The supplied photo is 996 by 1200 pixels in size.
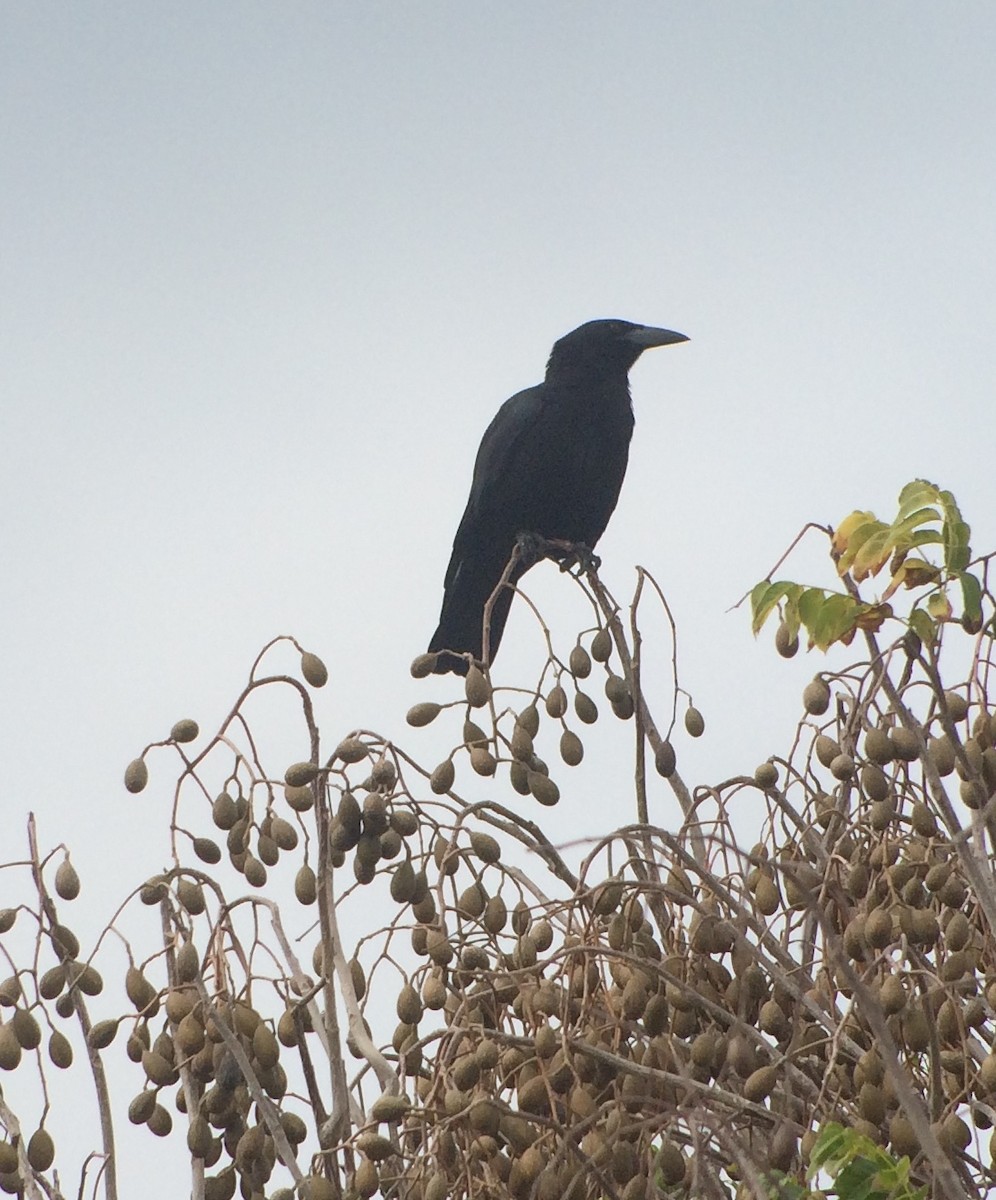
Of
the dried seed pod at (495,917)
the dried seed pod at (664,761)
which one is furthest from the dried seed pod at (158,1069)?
the dried seed pod at (664,761)

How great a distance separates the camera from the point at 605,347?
8227mm

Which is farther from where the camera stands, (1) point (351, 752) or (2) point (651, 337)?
(2) point (651, 337)

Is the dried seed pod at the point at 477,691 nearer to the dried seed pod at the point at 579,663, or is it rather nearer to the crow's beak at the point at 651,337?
the dried seed pod at the point at 579,663

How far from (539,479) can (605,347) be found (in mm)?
836

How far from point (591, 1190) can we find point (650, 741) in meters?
1.39

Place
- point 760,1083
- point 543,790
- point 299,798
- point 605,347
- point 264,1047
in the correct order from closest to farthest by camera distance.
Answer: point 760,1083
point 264,1047
point 299,798
point 543,790
point 605,347

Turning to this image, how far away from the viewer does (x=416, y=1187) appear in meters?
2.56

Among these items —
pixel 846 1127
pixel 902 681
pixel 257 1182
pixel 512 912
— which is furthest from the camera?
pixel 902 681

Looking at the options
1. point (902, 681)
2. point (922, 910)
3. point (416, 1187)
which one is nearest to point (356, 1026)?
point (416, 1187)

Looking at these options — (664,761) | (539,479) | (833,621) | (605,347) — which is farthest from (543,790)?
(605,347)

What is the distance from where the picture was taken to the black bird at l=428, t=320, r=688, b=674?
7742 mm

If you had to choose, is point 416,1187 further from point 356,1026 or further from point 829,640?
point 829,640

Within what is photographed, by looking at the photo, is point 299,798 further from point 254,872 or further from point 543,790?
point 543,790

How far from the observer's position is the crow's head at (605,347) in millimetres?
8172
